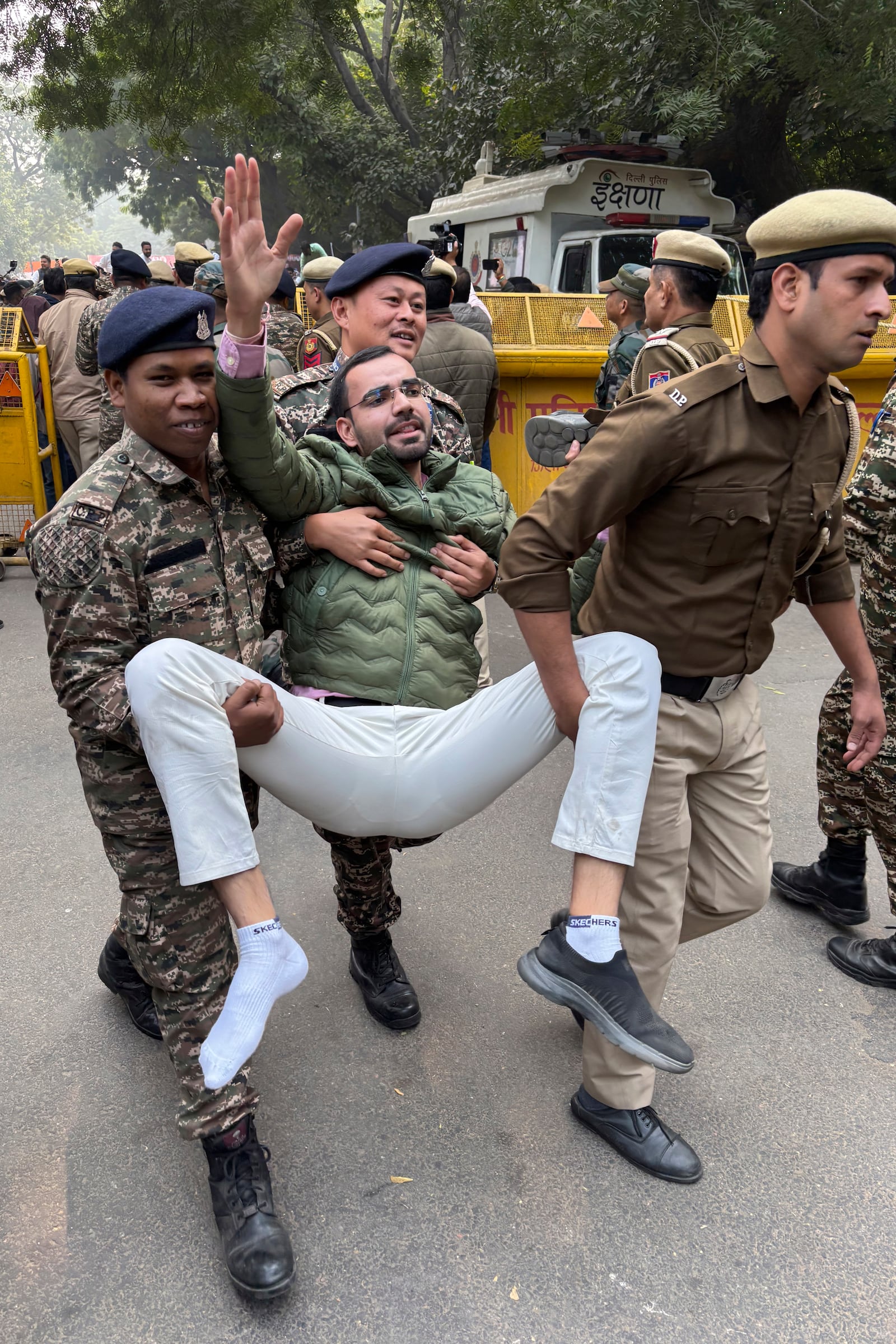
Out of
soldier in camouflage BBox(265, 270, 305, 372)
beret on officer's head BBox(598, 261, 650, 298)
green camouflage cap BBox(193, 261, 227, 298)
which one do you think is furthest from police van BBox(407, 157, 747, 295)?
beret on officer's head BBox(598, 261, 650, 298)

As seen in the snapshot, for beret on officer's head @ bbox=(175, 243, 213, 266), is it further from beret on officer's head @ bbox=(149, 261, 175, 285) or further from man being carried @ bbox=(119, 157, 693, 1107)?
man being carried @ bbox=(119, 157, 693, 1107)

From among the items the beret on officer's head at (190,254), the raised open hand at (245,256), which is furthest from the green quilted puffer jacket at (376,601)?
the beret on officer's head at (190,254)

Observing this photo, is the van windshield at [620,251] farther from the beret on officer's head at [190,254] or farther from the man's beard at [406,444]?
the man's beard at [406,444]

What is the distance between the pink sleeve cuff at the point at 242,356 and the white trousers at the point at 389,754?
1.85 ft

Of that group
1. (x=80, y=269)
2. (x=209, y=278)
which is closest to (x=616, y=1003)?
(x=209, y=278)

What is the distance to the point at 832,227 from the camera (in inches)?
81.8

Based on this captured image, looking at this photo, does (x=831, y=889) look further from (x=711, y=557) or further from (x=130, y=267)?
(x=130, y=267)

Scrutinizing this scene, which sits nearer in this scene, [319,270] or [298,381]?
[298,381]

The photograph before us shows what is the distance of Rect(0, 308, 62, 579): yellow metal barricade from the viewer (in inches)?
321

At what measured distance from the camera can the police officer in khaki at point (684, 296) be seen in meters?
4.13

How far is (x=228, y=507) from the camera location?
2.42m

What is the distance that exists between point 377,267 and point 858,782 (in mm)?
2285

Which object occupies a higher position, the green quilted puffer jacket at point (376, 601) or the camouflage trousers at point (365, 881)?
the green quilted puffer jacket at point (376, 601)

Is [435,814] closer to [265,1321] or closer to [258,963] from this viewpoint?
[258,963]
